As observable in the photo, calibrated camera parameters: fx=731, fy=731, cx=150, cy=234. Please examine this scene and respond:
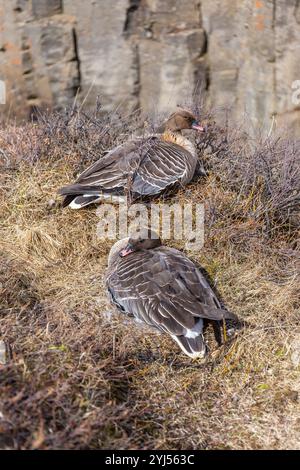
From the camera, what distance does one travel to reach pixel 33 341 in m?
4.34

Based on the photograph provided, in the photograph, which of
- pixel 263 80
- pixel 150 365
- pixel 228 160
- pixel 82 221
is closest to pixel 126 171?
pixel 82 221

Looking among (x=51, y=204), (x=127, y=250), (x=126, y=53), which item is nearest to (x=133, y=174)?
(x=51, y=204)

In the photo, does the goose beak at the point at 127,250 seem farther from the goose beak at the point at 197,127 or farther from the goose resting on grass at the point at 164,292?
the goose beak at the point at 197,127

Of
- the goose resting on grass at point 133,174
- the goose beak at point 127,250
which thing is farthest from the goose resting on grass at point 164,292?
the goose resting on grass at point 133,174

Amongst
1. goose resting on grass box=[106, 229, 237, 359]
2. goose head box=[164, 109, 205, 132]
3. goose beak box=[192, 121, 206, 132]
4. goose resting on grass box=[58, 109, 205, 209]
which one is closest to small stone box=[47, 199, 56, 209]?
goose resting on grass box=[58, 109, 205, 209]

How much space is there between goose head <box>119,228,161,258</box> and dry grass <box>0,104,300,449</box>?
0.34m

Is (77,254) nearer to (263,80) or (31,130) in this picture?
(31,130)

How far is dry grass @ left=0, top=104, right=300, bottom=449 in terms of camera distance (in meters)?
3.97

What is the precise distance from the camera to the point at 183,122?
636 cm

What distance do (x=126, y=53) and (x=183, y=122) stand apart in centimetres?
481

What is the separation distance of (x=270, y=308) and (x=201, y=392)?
0.96m

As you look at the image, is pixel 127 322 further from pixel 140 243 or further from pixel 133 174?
pixel 133 174

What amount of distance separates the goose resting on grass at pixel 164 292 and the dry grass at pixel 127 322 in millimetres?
161

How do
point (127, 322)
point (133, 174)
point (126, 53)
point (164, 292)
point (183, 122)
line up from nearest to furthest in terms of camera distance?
point (164, 292)
point (127, 322)
point (133, 174)
point (183, 122)
point (126, 53)
